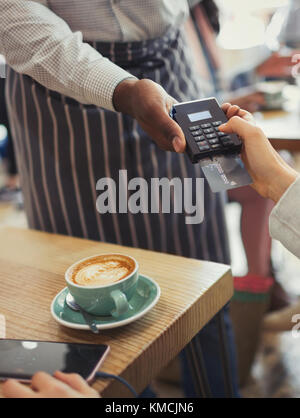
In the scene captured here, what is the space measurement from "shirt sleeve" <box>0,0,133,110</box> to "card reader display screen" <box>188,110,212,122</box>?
15 cm

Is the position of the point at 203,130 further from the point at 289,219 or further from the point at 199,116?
the point at 289,219

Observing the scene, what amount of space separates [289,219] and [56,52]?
51cm

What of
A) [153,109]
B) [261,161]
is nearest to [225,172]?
[261,161]

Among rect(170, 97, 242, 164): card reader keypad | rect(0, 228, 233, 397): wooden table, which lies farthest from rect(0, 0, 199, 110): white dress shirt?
rect(0, 228, 233, 397): wooden table

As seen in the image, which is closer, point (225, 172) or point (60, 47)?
point (225, 172)

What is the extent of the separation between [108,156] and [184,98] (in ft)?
0.71

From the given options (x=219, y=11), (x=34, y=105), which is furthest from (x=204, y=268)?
(x=219, y=11)

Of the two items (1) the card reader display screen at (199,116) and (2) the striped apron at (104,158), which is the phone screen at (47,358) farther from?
(2) the striped apron at (104,158)

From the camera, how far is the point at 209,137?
74 centimetres

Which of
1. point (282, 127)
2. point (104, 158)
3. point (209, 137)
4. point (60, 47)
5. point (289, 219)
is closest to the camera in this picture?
point (289, 219)

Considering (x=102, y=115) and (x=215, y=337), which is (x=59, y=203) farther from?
(x=215, y=337)

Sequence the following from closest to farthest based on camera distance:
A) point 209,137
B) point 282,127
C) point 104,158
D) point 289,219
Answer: point 289,219
point 209,137
point 104,158
point 282,127

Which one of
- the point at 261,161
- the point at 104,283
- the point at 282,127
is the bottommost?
the point at 282,127

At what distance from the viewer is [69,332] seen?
0.61 meters
